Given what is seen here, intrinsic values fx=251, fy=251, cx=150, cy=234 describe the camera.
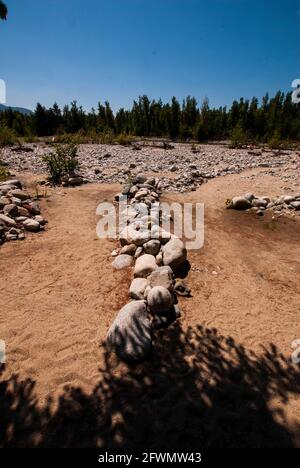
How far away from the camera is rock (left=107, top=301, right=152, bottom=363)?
3.61 metres

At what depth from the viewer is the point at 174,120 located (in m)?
37.7

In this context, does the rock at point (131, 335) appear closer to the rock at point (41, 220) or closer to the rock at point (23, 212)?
the rock at point (41, 220)

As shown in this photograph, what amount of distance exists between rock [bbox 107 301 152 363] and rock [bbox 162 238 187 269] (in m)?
1.42

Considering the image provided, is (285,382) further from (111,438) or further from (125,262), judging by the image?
(125,262)

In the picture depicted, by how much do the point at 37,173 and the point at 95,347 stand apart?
12.1 metres

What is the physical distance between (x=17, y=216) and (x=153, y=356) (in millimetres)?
6116

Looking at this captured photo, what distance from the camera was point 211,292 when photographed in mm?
4984

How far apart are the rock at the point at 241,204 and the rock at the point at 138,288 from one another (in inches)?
226

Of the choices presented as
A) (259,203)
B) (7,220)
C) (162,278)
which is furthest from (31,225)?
(259,203)

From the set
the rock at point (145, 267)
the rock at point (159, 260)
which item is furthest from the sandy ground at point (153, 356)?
the rock at point (159, 260)

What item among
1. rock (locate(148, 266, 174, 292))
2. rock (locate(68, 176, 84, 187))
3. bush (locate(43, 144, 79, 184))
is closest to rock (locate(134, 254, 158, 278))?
rock (locate(148, 266, 174, 292))

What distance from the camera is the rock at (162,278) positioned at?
459 cm

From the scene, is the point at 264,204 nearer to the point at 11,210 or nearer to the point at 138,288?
the point at 138,288

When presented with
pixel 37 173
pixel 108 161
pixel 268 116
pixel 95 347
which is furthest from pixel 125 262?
pixel 268 116
